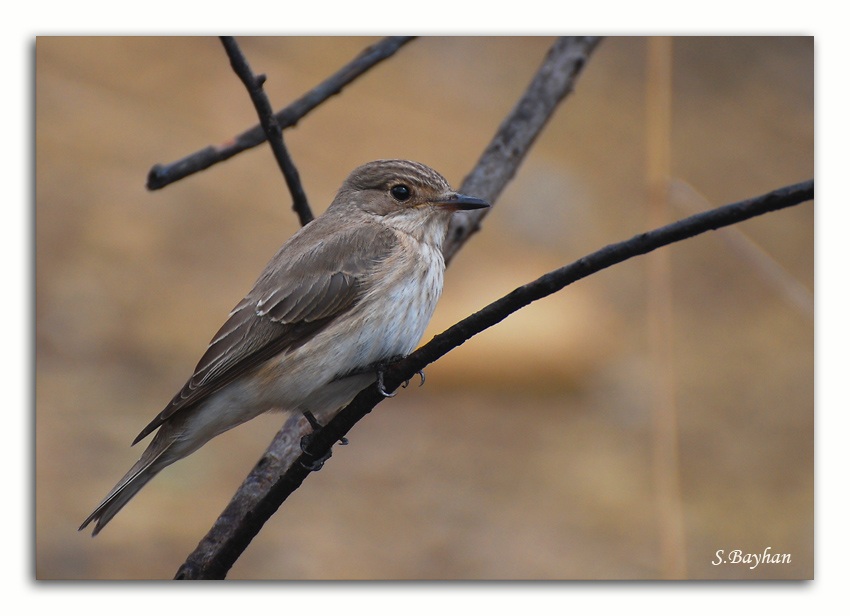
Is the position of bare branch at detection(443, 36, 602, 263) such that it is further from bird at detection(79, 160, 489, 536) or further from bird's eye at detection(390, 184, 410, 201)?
bird at detection(79, 160, 489, 536)

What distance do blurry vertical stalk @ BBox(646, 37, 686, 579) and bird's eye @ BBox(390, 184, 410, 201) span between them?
1150mm

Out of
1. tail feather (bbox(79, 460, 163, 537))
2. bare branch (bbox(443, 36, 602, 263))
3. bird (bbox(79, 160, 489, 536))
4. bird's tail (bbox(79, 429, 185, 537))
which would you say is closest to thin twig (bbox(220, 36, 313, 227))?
bird (bbox(79, 160, 489, 536))

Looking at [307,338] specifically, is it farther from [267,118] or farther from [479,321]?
[479,321]

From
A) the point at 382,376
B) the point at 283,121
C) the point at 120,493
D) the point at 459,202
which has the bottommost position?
the point at 120,493

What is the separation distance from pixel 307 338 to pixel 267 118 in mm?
670

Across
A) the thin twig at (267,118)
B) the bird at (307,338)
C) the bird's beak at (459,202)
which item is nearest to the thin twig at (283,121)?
the thin twig at (267,118)

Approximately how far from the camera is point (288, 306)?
318 cm

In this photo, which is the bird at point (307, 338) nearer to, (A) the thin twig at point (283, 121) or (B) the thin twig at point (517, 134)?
(B) the thin twig at point (517, 134)

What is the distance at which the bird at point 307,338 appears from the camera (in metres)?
3.04

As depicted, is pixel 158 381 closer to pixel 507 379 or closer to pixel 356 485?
pixel 356 485

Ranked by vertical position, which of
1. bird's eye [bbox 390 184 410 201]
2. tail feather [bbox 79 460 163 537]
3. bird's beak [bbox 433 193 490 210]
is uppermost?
bird's eye [bbox 390 184 410 201]

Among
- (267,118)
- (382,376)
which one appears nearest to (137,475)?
(382,376)

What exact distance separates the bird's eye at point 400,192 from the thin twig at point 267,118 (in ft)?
0.97

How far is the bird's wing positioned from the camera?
310 cm
